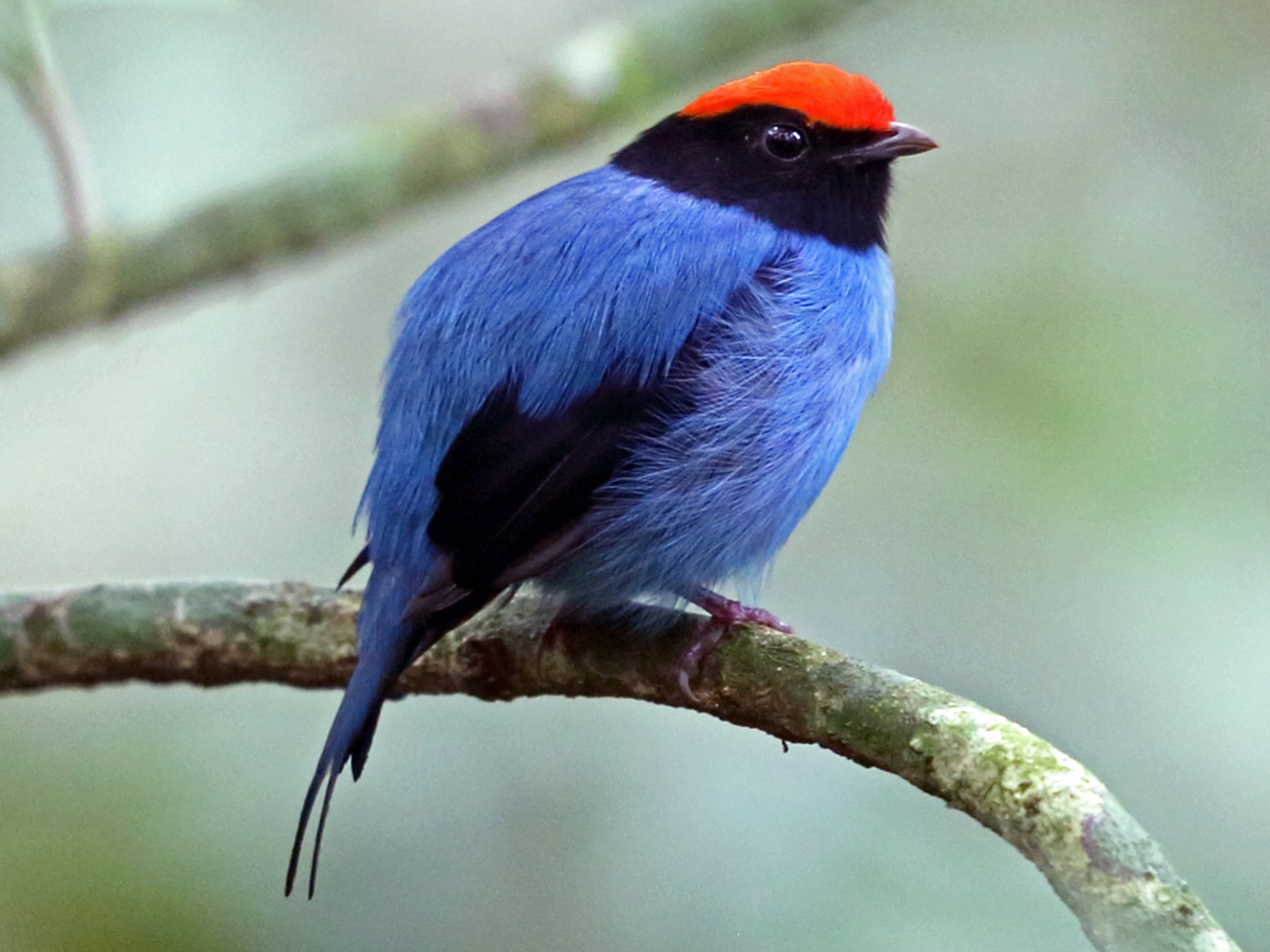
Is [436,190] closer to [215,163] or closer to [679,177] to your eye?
[679,177]

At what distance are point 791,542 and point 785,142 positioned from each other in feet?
4.83

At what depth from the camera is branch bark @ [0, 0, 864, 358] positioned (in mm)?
4070

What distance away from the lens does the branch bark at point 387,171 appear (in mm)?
4070

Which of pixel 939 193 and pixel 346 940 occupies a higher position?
pixel 939 193

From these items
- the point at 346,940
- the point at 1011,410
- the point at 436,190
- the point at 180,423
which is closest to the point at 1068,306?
the point at 1011,410

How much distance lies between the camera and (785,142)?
339cm

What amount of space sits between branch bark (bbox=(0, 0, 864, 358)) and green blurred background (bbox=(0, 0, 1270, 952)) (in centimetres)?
18

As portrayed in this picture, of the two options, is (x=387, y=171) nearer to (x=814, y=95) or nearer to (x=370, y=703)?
(x=814, y=95)

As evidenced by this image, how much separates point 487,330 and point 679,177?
0.68 meters

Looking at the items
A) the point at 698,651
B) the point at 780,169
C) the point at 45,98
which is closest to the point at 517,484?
the point at 698,651

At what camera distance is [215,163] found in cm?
577

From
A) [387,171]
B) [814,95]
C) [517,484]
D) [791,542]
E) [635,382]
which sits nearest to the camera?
[517,484]

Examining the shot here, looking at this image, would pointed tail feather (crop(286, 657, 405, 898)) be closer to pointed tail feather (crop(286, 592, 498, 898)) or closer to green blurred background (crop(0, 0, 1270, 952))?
pointed tail feather (crop(286, 592, 498, 898))

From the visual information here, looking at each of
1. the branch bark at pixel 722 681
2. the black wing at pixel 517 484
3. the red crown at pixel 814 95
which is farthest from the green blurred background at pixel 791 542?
the red crown at pixel 814 95
